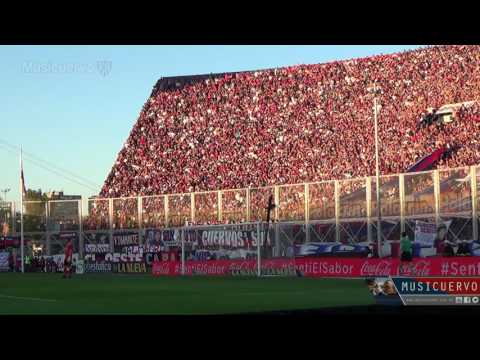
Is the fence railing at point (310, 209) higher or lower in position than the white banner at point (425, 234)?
higher


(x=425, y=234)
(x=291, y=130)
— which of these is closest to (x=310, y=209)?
(x=425, y=234)

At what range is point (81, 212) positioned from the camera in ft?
194

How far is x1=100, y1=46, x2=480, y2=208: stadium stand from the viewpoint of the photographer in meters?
55.8

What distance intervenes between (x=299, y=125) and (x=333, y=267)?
25281mm

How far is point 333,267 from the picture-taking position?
39688mm

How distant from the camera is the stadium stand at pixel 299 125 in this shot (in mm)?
55750

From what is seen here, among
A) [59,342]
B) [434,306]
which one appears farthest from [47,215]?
[59,342]

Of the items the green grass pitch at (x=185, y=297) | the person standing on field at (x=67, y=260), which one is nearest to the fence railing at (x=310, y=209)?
the green grass pitch at (x=185, y=297)

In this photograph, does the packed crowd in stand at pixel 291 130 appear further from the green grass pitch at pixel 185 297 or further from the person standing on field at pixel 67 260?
the green grass pitch at pixel 185 297

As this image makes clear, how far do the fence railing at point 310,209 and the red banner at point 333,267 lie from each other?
4.78m

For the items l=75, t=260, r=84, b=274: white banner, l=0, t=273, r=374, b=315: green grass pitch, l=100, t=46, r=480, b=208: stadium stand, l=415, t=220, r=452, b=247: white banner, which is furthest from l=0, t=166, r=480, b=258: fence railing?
l=0, t=273, r=374, b=315: green grass pitch

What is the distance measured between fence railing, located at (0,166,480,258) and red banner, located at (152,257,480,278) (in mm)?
4783

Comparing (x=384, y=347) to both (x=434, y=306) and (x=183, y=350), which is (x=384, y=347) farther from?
(x=434, y=306)
